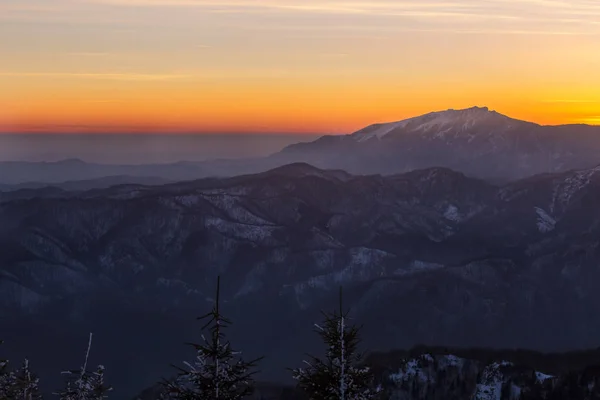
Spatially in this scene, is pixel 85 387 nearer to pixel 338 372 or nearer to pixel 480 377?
pixel 338 372

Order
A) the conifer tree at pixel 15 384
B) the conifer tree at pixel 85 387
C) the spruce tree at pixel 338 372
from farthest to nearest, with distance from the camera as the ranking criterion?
1. the conifer tree at pixel 15 384
2. the conifer tree at pixel 85 387
3. the spruce tree at pixel 338 372

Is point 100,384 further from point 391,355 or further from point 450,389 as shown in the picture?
point 391,355

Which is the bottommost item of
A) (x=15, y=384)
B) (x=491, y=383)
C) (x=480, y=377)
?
(x=480, y=377)

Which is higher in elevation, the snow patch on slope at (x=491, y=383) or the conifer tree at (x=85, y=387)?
the conifer tree at (x=85, y=387)

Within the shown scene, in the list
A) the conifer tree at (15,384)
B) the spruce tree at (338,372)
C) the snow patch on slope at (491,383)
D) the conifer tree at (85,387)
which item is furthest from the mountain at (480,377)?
the spruce tree at (338,372)

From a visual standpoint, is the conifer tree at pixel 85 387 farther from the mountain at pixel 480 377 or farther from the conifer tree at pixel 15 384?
the mountain at pixel 480 377

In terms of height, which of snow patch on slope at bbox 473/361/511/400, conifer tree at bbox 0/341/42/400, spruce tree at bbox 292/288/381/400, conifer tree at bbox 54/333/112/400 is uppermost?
spruce tree at bbox 292/288/381/400

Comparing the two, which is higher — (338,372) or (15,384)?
(338,372)

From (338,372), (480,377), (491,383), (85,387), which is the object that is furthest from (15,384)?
(480,377)

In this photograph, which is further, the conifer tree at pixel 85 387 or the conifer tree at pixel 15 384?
the conifer tree at pixel 15 384

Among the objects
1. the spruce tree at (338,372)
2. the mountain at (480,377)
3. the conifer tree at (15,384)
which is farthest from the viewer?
the mountain at (480,377)

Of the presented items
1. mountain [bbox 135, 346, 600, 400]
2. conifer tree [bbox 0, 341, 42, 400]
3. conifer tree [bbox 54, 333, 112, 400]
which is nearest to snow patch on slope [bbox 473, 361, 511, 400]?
mountain [bbox 135, 346, 600, 400]

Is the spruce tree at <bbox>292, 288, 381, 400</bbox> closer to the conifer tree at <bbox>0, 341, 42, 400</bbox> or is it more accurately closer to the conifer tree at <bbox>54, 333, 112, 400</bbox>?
the conifer tree at <bbox>54, 333, 112, 400</bbox>

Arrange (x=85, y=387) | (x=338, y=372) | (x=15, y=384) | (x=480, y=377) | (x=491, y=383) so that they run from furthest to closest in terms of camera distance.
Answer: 1. (x=480, y=377)
2. (x=491, y=383)
3. (x=15, y=384)
4. (x=85, y=387)
5. (x=338, y=372)
